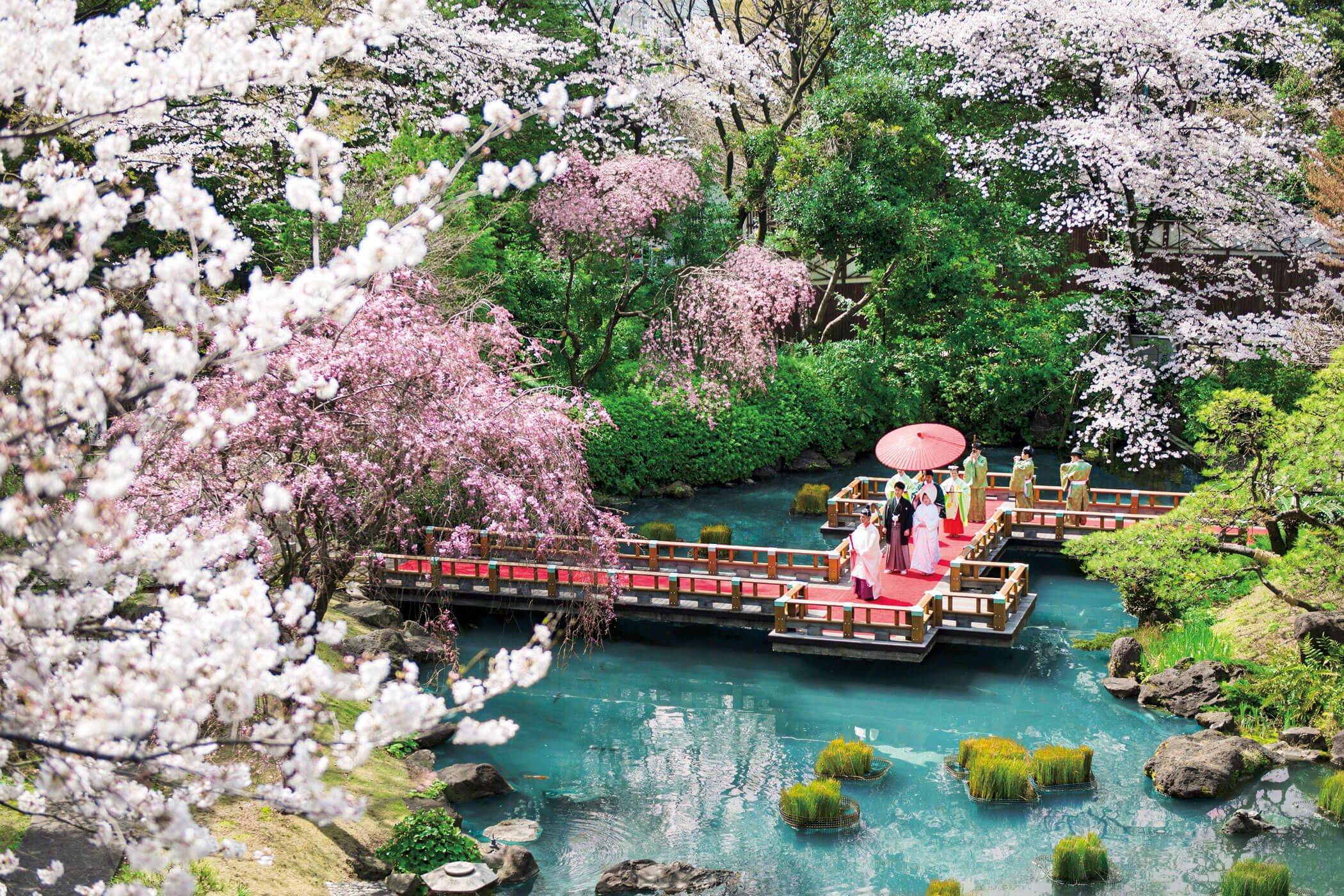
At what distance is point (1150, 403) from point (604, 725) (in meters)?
13.5

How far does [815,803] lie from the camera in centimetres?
1030

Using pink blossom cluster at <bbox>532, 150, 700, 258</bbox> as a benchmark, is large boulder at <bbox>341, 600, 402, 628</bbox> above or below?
below

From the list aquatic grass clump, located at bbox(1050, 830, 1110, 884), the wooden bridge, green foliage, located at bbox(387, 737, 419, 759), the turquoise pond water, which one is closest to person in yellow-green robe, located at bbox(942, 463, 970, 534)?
the wooden bridge

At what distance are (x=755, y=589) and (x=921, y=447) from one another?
339 centimetres

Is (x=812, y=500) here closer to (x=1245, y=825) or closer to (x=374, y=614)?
(x=374, y=614)

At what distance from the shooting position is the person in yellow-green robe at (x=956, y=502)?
1734 cm

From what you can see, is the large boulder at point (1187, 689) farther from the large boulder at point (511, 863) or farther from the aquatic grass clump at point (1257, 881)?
the large boulder at point (511, 863)

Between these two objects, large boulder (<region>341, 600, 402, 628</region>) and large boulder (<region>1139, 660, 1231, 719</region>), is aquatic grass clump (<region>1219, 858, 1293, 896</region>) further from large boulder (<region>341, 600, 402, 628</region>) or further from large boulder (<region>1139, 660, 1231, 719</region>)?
large boulder (<region>341, 600, 402, 628</region>)

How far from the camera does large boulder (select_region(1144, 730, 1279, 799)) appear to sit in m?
10.7

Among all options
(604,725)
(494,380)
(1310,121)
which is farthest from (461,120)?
(1310,121)

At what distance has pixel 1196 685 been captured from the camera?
41.1 ft

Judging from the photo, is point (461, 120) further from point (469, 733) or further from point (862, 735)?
point (862, 735)

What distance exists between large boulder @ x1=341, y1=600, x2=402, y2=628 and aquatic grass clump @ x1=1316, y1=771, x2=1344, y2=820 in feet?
32.3

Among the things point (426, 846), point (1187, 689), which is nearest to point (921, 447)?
point (1187, 689)
